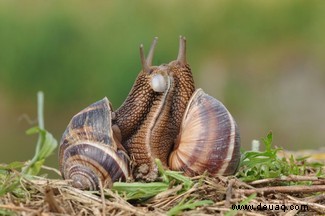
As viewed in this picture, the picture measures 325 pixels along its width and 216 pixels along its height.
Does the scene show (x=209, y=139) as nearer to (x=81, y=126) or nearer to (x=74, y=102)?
(x=81, y=126)

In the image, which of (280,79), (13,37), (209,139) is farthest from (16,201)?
(280,79)

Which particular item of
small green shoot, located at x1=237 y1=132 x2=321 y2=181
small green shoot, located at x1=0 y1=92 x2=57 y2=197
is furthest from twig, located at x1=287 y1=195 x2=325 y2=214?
small green shoot, located at x1=0 y1=92 x2=57 y2=197

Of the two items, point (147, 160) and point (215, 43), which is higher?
point (215, 43)

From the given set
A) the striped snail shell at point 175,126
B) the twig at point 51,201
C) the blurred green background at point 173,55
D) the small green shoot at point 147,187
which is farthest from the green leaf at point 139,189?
the blurred green background at point 173,55

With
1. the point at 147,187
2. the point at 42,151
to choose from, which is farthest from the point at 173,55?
the point at 147,187

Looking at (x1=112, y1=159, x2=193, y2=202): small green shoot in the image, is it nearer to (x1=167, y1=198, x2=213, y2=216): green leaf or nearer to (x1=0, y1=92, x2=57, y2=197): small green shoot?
(x1=167, y1=198, x2=213, y2=216): green leaf

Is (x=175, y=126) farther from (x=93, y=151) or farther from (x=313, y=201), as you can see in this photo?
(x=313, y=201)

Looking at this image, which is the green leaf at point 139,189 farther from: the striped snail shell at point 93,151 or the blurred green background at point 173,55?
the blurred green background at point 173,55
